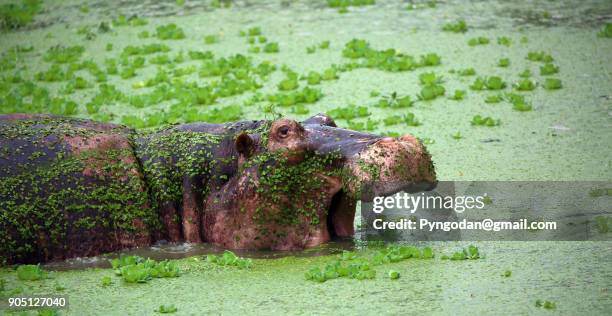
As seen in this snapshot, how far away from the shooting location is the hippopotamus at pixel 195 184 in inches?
247

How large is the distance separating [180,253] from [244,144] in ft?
2.77

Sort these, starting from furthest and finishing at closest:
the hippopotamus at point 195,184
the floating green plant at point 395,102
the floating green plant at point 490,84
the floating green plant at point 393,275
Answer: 1. the floating green plant at point 490,84
2. the floating green plant at point 395,102
3. the hippopotamus at point 195,184
4. the floating green plant at point 393,275

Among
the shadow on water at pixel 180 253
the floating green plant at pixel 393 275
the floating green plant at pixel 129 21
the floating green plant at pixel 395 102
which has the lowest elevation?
the shadow on water at pixel 180 253

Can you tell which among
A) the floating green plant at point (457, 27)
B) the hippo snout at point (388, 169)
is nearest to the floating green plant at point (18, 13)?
the floating green plant at point (457, 27)

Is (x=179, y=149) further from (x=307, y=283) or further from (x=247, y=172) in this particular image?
(x=307, y=283)

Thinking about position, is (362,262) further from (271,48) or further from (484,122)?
(271,48)

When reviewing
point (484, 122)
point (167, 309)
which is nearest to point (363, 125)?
point (484, 122)

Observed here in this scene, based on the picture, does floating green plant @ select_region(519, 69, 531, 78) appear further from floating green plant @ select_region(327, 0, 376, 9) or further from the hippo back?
the hippo back

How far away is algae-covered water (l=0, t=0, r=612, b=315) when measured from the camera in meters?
5.54

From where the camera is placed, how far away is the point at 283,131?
21.2 ft

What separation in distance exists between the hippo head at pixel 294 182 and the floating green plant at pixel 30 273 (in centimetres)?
116

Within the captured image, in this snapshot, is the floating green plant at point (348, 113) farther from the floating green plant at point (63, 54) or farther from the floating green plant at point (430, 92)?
the floating green plant at point (63, 54)

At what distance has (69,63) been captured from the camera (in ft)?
42.7

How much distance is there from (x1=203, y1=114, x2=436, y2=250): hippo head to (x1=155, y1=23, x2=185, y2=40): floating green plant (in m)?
7.15
